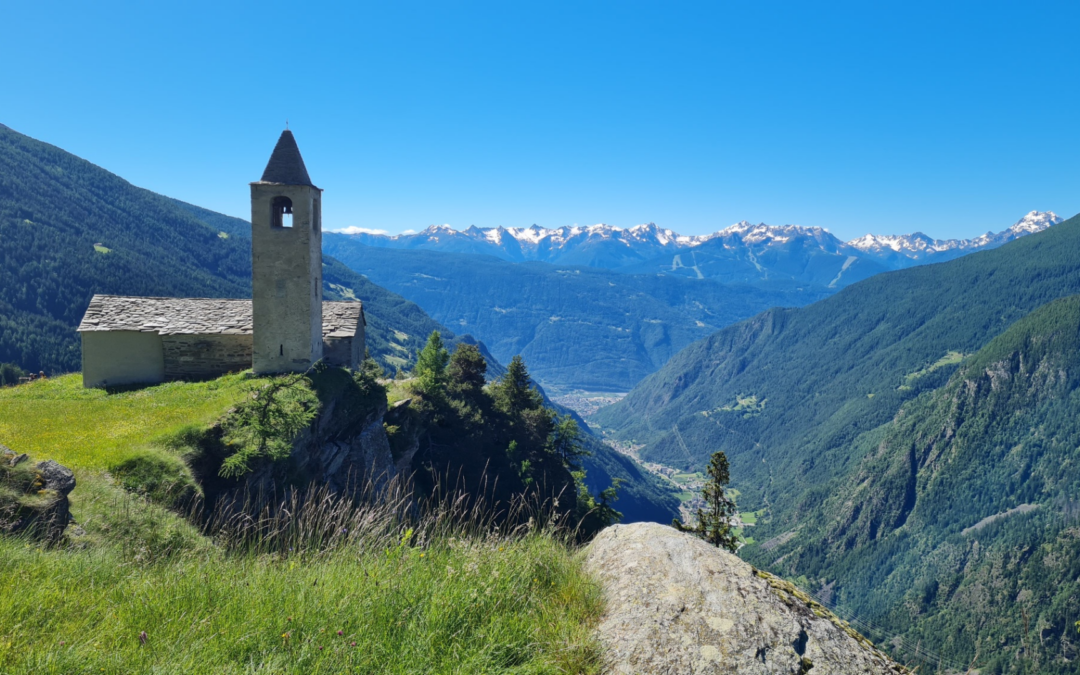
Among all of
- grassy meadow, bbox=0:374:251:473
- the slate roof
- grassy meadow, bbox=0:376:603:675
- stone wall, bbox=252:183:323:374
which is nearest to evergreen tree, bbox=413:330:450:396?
the slate roof

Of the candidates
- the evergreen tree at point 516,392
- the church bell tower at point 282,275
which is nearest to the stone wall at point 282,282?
the church bell tower at point 282,275

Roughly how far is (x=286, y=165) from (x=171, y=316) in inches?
396

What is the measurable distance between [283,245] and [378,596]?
28.3 metres

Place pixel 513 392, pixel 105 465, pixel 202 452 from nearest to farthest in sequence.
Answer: pixel 105 465, pixel 202 452, pixel 513 392

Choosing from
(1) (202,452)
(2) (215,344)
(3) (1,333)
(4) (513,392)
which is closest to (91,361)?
(2) (215,344)

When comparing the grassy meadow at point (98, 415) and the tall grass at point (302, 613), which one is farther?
the grassy meadow at point (98, 415)

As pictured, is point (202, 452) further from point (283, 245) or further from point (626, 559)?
point (626, 559)

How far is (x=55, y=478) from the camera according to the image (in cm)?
997

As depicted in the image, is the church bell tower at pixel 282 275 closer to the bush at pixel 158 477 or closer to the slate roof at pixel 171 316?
the slate roof at pixel 171 316

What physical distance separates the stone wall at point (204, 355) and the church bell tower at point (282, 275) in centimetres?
203

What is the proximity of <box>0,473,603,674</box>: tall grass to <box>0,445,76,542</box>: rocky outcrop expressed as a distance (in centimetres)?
313

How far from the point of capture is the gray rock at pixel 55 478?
9.80 metres

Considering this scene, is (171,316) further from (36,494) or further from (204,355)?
(36,494)

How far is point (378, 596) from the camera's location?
203 inches
